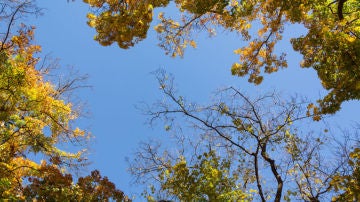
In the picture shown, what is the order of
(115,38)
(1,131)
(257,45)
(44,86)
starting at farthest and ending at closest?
(257,45), (44,86), (1,131), (115,38)

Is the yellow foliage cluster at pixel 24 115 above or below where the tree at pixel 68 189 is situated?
above

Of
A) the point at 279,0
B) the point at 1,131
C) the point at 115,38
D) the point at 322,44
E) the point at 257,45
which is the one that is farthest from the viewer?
the point at 257,45

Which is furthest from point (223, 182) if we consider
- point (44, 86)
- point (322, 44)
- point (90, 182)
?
point (44, 86)

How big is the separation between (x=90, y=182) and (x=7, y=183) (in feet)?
8.20

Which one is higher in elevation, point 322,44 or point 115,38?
point 115,38

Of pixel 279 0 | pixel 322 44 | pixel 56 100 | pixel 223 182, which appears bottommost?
pixel 223 182

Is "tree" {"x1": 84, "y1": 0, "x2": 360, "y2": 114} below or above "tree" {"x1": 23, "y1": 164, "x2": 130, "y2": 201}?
below

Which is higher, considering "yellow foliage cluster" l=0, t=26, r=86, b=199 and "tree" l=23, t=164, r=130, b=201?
"yellow foliage cluster" l=0, t=26, r=86, b=199

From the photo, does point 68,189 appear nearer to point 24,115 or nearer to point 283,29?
point 24,115

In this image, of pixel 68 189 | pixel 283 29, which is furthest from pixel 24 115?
pixel 283 29

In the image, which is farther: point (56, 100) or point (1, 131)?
point (56, 100)

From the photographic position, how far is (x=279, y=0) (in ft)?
29.4

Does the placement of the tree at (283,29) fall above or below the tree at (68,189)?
above

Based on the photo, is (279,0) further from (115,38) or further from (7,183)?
(7,183)
